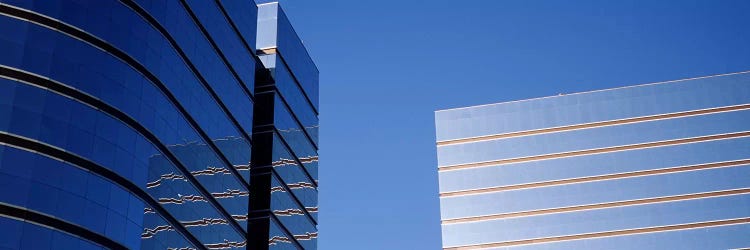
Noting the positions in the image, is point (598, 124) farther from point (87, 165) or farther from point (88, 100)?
point (87, 165)

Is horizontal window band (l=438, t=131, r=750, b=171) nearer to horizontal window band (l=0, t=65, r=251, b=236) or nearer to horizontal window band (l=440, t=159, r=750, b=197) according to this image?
horizontal window band (l=440, t=159, r=750, b=197)

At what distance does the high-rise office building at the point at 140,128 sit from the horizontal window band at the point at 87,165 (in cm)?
7

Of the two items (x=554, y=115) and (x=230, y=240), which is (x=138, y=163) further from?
(x=554, y=115)

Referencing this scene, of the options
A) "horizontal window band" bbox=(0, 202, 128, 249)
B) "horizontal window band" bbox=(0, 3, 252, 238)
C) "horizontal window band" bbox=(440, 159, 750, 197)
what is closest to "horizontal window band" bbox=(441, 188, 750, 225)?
"horizontal window band" bbox=(440, 159, 750, 197)

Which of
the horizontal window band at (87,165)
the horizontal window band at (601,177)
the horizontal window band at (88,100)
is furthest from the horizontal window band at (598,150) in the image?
the horizontal window band at (87,165)

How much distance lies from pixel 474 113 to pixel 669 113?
2095 cm

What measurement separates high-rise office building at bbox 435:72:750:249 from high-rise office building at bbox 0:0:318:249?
101 feet

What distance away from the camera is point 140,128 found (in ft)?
224

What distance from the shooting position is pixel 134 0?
70.1m

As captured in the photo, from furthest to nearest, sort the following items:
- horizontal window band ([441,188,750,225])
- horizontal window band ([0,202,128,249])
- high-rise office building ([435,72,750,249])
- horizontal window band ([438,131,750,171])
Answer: horizontal window band ([438,131,750,171]) < high-rise office building ([435,72,750,249]) < horizontal window band ([441,188,750,225]) < horizontal window band ([0,202,128,249])

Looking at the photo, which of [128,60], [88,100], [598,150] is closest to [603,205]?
[598,150]

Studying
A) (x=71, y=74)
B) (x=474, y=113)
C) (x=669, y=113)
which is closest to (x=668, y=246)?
(x=669, y=113)

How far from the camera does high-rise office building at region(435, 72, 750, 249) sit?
114 m

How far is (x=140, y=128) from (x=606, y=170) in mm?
63217
